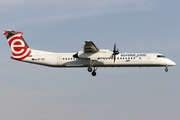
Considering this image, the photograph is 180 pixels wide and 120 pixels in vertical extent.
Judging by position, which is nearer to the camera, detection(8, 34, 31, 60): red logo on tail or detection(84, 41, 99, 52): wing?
detection(84, 41, 99, 52): wing

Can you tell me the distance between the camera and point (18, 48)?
37250 millimetres

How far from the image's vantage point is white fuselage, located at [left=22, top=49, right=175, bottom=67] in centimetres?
3588

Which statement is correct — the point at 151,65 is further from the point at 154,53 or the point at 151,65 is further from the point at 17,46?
the point at 17,46

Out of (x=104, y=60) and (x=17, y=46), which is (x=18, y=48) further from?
(x=104, y=60)

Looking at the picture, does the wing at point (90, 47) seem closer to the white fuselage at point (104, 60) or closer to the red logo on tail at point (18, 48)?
the white fuselage at point (104, 60)

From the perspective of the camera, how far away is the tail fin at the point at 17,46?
1457 inches

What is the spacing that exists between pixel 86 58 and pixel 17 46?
31.5 ft

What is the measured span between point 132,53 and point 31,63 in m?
13.3

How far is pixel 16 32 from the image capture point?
37.5m

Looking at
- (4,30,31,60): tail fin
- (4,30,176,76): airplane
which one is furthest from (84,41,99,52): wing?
(4,30,31,60): tail fin

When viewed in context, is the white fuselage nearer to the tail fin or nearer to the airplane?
the airplane

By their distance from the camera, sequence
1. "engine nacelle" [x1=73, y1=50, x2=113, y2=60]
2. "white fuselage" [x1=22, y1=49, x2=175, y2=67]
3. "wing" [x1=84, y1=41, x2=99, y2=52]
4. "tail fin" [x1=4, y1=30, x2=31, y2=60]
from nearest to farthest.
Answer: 1. "wing" [x1=84, y1=41, x2=99, y2=52]
2. "engine nacelle" [x1=73, y1=50, x2=113, y2=60]
3. "white fuselage" [x1=22, y1=49, x2=175, y2=67]
4. "tail fin" [x1=4, y1=30, x2=31, y2=60]

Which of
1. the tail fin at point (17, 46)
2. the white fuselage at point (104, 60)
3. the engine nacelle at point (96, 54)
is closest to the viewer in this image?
the engine nacelle at point (96, 54)

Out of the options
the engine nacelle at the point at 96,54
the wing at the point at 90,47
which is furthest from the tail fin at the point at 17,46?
the wing at the point at 90,47
